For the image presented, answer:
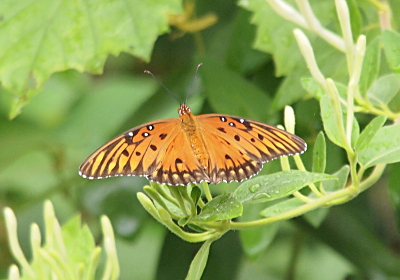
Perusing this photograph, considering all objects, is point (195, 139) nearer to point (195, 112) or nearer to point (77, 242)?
point (77, 242)

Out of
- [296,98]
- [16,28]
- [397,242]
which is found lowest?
[397,242]

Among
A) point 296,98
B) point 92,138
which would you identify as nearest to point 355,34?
point 296,98

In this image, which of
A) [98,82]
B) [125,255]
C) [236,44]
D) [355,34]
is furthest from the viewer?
[98,82]

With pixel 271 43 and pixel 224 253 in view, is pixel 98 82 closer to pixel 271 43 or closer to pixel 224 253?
pixel 224 253

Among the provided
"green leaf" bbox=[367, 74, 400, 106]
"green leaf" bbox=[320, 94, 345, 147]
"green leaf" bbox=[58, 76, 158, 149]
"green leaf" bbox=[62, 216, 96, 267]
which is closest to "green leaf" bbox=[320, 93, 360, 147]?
"green leaf" bbox=[320, 94, 345, 147]

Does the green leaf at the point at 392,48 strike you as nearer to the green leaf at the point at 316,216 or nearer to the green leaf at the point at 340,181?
the green leaf at the point at 340,181

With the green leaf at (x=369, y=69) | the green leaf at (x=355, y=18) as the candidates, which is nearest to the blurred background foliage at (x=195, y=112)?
the green leaf at (x=355, y=18)

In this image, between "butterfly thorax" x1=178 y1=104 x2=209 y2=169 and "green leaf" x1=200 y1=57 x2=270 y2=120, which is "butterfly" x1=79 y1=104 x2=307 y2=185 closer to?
"butterfly thorax" x1=178 y1=104 x2=209 y2=169
